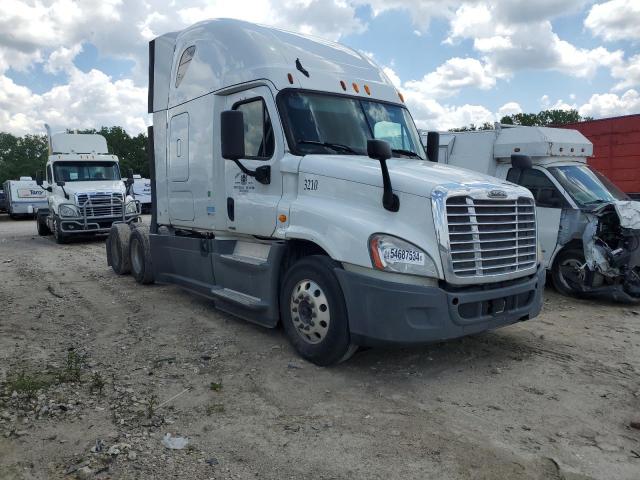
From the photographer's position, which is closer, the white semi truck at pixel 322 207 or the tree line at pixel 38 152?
the white semi truck at pixel 322 207

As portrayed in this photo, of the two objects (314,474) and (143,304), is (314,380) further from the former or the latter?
(143,304)

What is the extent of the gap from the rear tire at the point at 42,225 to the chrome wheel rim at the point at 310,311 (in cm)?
1547

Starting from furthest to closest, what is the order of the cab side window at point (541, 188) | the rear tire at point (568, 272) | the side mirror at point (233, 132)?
the cab side window at point (541, 188), the rear tire at point (568, 272), the side mirror at point (233, 132)

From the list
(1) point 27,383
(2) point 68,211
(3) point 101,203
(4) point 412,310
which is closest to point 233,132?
(4) point 412,310

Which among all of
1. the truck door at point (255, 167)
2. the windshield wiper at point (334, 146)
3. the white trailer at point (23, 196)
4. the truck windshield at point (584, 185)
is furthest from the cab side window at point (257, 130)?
the white trailer at point (23, 196)

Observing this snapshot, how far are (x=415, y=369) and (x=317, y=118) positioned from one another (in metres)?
2.78

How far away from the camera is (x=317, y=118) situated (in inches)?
219

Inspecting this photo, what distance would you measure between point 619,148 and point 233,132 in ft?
39.6

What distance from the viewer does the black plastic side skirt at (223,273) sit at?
5.54m

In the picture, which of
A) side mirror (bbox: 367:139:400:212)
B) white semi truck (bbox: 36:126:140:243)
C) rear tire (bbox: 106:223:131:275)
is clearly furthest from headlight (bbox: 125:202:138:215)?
side mirror (bbox: 367:139:400:212)

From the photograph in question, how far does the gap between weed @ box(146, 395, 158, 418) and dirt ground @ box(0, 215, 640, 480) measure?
0.8 inches

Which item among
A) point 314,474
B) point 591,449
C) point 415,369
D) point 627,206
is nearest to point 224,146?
point 415,369

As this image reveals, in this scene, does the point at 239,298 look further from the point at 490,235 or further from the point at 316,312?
the point at 490,235

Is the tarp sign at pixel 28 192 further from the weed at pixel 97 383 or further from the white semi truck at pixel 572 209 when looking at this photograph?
the weed at pixel 97 383
